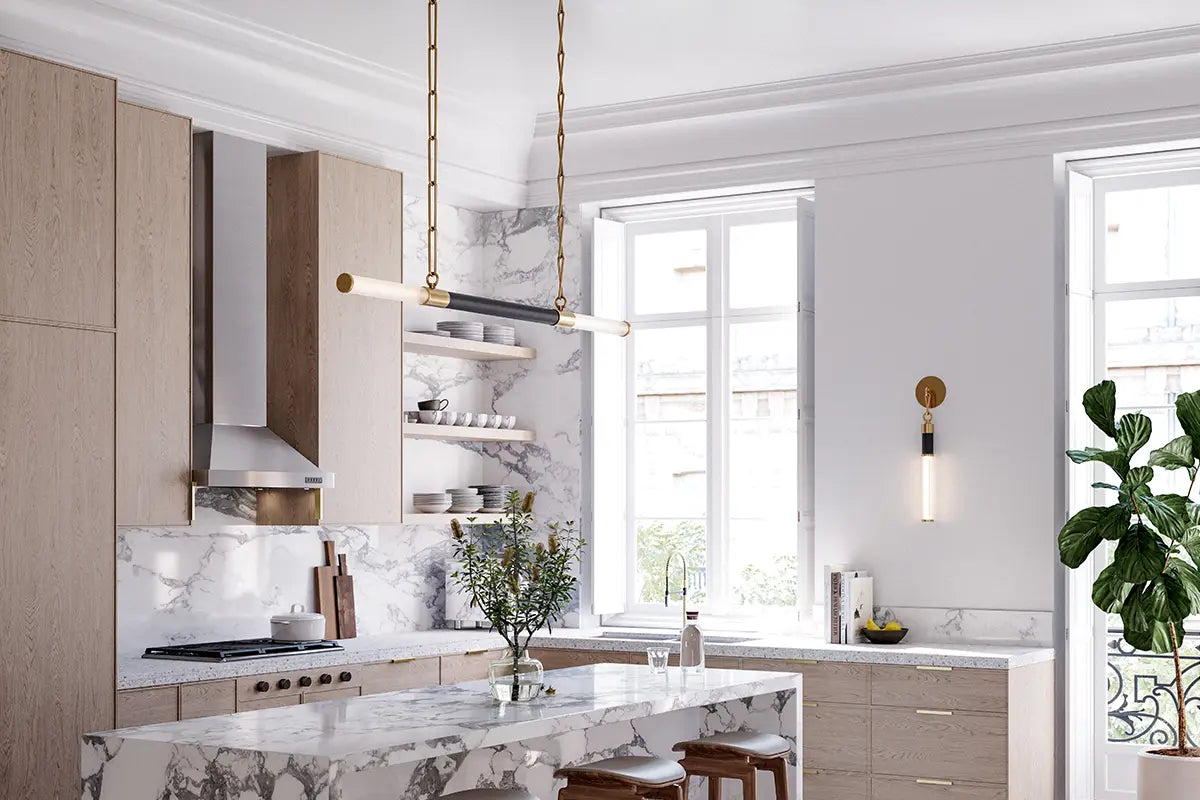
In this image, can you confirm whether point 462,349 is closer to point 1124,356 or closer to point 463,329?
point 463,329

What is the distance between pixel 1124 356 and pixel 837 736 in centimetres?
207

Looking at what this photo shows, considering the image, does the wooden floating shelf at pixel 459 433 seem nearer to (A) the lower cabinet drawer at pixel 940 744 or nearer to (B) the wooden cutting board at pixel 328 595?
(B) the wooden cutting board at pixel 328 595

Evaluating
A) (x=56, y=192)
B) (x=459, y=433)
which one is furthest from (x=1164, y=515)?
(x=56, y=192)

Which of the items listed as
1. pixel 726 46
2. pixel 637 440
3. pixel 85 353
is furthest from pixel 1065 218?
pixel 85 353

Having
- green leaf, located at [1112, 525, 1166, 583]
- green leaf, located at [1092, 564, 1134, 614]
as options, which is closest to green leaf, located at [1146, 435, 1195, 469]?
green leaf, located at [1112, 525, 1166, 583]

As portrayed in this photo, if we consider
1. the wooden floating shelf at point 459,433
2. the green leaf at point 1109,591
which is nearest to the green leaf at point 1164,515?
the green leaf at point 1109,591

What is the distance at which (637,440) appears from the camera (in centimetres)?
738

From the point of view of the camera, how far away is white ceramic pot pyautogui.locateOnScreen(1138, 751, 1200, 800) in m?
5.38

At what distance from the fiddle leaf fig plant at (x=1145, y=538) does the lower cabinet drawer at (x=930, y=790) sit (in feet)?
2.26

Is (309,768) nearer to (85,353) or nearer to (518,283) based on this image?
(85,353)

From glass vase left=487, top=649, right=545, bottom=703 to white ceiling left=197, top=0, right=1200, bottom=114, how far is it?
8.53 feet

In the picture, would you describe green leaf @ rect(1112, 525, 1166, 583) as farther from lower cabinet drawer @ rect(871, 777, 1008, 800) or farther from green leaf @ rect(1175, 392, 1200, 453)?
lower cabinet drawer @ rect(871, 777, 1008, 800)

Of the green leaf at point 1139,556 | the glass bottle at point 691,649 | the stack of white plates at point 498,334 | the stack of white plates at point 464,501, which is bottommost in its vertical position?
the glass bottle at point 691,649

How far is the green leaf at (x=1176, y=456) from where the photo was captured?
5465mm
